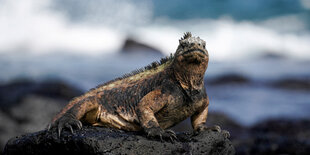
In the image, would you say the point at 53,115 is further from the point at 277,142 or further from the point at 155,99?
the point at 155,99

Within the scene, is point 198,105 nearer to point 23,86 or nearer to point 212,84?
point 23,86

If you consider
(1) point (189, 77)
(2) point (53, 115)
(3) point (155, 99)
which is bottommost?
(3) point (155, 99)

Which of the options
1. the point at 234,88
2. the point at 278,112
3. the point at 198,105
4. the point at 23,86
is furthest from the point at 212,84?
the point at 198,105

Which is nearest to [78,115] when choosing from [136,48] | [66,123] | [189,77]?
[66,123]

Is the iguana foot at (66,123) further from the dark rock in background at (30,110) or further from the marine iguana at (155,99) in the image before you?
the dark rock in background at (30,110)

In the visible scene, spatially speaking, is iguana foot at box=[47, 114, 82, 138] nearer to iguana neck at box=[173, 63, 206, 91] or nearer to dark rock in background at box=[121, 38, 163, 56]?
iguana neck at box=[173, 63, 206, 91]

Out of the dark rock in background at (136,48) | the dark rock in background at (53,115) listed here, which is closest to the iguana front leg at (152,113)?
the dark rock in background at (53,115)

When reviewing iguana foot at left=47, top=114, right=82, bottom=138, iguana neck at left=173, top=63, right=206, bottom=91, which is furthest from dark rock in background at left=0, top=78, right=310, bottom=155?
iguana foot at left=47, top=114, right=82, bottom=138
